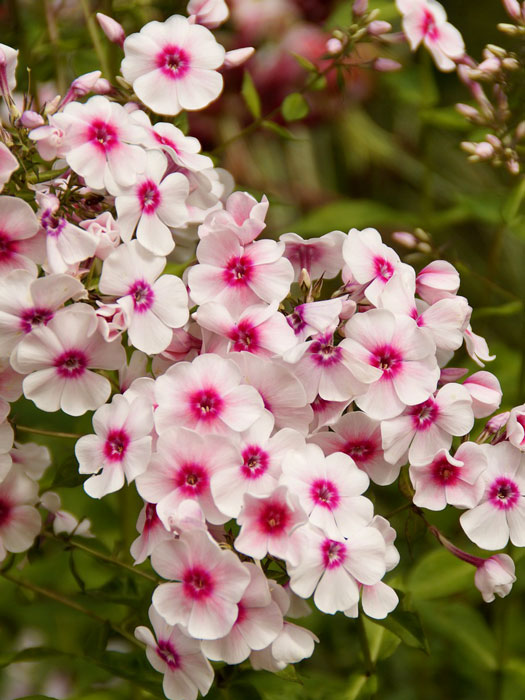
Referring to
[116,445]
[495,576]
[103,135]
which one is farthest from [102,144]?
[495,576]

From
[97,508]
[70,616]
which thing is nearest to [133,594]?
[97,508]

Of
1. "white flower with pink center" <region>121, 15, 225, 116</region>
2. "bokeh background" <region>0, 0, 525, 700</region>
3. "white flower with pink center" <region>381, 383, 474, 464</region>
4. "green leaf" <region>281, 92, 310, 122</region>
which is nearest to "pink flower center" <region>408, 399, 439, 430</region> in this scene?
"white flower with pink center" <region>381, 383, 474, 464</region>

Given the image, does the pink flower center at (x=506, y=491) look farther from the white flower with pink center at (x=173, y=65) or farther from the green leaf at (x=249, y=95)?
the green leaf at (x=249, y=95)

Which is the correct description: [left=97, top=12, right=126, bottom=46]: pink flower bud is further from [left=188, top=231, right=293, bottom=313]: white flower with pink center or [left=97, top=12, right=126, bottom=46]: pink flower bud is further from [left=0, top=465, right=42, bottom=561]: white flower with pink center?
[left=0, top=465, right=42, bottom=561]: white flower with pink center

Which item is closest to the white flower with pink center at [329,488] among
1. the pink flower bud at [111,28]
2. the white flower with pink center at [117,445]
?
the white flower with pink center at [117,445]

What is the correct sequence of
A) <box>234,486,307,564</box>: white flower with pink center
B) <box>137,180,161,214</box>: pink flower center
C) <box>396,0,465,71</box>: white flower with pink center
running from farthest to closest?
<box>396,0,465,71</box>: white flower with pink center
<box>137,180,161,214</box>: pink flower center
<box>234,486,307,564</box>: white flower with pink center

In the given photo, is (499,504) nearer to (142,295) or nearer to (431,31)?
(142,295)
